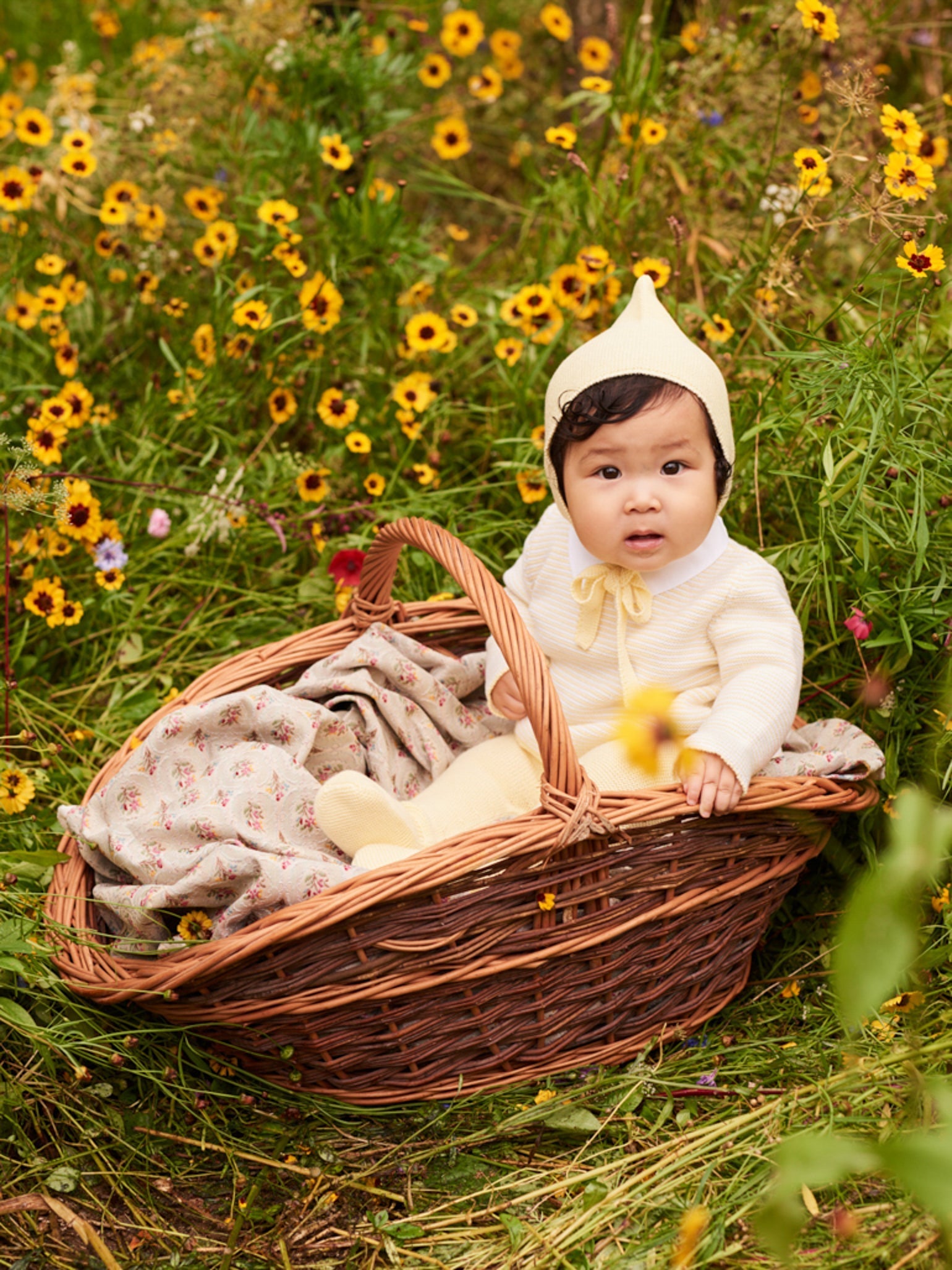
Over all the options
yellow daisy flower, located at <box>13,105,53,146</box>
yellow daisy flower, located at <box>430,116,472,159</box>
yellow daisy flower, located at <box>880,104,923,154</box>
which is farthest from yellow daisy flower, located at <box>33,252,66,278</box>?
yellow daisy flower, located at <box>880,104,923,154</box>

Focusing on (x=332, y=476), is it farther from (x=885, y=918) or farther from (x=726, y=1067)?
(x=885, y=918)

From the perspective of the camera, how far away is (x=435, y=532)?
178 centimetres

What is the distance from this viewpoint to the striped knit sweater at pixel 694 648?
5.45 ft

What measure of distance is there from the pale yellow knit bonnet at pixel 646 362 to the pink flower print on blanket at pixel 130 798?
2.74ft

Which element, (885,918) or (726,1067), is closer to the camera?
(885,918)

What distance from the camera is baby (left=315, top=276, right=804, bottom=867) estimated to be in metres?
1.68

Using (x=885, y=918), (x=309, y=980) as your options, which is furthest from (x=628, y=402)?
(x=885, y=918)

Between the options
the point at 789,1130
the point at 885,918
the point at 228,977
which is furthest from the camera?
the point at 228,977

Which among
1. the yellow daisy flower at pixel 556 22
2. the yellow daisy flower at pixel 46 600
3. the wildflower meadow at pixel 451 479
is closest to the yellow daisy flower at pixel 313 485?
the wildflower meadow at pixel 451 479

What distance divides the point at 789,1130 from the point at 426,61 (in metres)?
2.66

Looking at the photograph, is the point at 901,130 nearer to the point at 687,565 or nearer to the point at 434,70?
the point at 687,565

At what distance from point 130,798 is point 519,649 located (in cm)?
72

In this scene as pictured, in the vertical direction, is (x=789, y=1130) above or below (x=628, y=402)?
below

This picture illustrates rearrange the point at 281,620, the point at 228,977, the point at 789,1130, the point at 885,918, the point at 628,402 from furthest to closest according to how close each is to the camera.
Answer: the point at 281,620
the point at 628,402
the point at 228,977
the point at 789,1130
the point at 885,918
